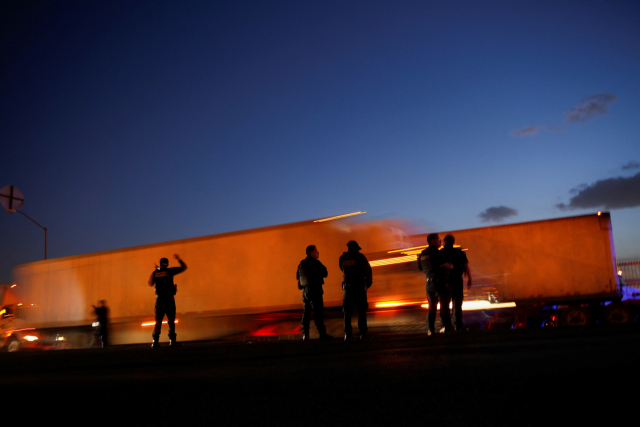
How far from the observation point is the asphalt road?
2354 mm

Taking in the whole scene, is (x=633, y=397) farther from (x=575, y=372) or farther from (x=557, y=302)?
(x=557, y=302)

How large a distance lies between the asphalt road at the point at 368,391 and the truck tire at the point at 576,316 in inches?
375

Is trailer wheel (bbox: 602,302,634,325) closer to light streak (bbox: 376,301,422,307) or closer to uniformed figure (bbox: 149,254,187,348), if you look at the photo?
light streak (bbox: 376,301,422,307)

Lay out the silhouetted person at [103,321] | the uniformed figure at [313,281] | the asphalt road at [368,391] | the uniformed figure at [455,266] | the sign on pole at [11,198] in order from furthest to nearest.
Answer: the sign on pole at [11,198]
the silhouetted person at [103,321]
the uniformed figure at [313,281]
the uniformed figure at [455,266]
the asphalt road at [368,391]

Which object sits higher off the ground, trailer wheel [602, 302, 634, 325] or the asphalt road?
the asphalt road

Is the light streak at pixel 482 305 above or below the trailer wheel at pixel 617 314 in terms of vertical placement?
above

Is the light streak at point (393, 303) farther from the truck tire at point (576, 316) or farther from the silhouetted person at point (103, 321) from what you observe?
the silhouetted person at point (103, 321)

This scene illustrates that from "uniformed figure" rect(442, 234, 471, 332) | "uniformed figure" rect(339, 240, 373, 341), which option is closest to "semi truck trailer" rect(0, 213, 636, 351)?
"uniformed figure" rect(442, 234, 471, 332)

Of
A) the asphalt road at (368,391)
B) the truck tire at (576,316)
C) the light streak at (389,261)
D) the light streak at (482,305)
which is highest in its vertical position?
the light streak at (389,261)

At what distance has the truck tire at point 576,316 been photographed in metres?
13.5

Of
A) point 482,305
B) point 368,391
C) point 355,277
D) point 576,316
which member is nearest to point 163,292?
point 355,277

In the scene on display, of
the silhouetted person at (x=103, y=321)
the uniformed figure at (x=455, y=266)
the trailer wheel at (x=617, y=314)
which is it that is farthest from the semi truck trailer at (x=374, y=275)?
the uniformed figure at (x=455, y=266)

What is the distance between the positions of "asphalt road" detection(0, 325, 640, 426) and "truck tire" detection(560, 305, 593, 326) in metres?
9.53

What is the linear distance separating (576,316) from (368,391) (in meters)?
12.6
